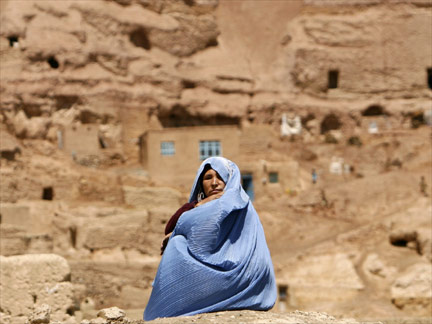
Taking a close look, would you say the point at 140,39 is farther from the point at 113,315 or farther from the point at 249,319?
the point at 249,319

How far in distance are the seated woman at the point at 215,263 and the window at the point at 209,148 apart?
21.5 m

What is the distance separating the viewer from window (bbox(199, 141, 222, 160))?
2830 cm

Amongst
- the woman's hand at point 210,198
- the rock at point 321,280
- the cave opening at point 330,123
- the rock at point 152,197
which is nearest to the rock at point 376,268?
the rock at point 321,280

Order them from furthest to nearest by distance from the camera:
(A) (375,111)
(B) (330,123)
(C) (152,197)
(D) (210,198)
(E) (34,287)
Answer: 1. (A) (375,111)
2. (B) (330,123)
3. (C) (152,197)
4. (E) (34,287)
5. (D) (210,198)

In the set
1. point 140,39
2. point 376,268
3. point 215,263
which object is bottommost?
point 376,268

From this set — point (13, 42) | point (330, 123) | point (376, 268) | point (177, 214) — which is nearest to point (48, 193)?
point (13, 42)

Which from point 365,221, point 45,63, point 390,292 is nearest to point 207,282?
point 390,292

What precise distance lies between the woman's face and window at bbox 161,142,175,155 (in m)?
21.5

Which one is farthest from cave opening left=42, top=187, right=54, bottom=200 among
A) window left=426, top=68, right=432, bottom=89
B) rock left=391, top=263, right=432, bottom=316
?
window left=426, top=68, right=432, bottom=89

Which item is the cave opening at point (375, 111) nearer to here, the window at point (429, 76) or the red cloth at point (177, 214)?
the window at point (429, 76)

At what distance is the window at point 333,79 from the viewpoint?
39375mm

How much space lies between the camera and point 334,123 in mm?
38000

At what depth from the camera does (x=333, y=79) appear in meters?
39.5

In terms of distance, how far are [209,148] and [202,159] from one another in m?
0.47
